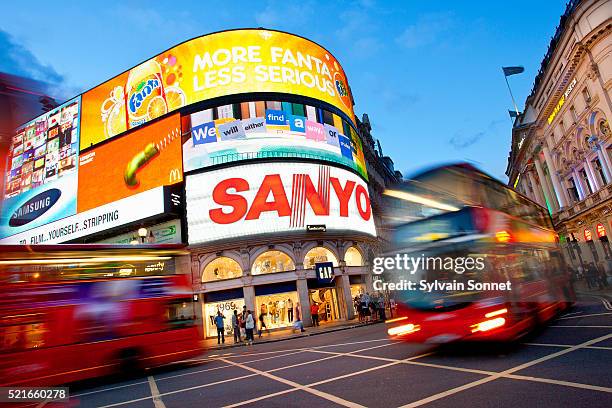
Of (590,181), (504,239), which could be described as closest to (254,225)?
(504,239)

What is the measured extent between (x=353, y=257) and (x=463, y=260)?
2364 centimetres

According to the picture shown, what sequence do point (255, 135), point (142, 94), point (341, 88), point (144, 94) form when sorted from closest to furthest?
point (255, 135)
point (144, 94)
point (142, 94)
point (341, 88)

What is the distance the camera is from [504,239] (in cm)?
889

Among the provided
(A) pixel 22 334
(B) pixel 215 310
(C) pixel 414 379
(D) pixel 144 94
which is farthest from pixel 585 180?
(D) pixel 144 94

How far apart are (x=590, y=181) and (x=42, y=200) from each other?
54.7 m

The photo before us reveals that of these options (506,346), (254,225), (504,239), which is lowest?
(506,346)

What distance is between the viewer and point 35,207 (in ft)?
125

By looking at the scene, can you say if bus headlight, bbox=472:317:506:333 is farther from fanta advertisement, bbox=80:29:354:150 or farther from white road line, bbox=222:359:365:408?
fanta advertisement, bbox=80:29:354:150

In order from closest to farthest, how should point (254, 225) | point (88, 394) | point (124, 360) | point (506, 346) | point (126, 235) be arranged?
point (506, 346) → point (88, 394) → point (124, 360) → point (254, 225) → point (126, 235)

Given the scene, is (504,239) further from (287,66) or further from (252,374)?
(287,66)

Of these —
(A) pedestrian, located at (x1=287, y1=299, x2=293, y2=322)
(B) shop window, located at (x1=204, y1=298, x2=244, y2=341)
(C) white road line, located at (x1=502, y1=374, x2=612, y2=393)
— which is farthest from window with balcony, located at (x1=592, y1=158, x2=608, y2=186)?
(C) white road line, located at (x1=502, y1=374, x2=612, y2=393)

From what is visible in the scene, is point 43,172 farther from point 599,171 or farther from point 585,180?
point 585,180

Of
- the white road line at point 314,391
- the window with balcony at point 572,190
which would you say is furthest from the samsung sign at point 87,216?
the window with balcony at point 572,190

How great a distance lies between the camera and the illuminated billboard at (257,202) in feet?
89.1
